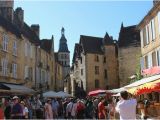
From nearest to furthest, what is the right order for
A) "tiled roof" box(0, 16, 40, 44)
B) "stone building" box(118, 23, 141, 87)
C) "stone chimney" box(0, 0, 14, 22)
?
"tiled roof" box(0, 16, 40, 44)
"stone chimney" box(0, 0, 14, 22)
"stone building" box(118, 23, 141, 87)

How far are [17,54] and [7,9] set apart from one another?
5.08 metres

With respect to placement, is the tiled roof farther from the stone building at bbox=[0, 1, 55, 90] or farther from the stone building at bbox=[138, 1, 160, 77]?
the stone building at bbox=[138, 1, 160, 77]

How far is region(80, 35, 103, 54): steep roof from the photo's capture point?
68.7 metres

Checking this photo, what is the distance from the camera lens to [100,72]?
68.1 metres

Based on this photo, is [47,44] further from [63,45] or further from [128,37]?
[63,45]

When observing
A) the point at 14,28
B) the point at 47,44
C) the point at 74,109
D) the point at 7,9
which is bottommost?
the point at 74,109

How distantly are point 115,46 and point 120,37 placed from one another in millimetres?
10710

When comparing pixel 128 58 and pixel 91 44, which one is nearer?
pixel 128 58

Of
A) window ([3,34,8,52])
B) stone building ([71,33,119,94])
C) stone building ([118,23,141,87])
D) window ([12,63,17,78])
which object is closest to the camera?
window ([3,34,8,52])

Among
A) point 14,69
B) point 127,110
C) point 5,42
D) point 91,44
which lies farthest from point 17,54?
point 91,44

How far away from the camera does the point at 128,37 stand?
5928 centimetres

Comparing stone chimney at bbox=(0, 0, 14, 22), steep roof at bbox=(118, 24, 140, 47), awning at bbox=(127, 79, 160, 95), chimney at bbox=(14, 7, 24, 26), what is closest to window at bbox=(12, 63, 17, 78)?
stone chimney at bbox=(0, 0, 14, 22)

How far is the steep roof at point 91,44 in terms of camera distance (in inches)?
2704

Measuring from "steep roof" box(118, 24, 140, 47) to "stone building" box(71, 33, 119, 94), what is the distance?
27.7ft
